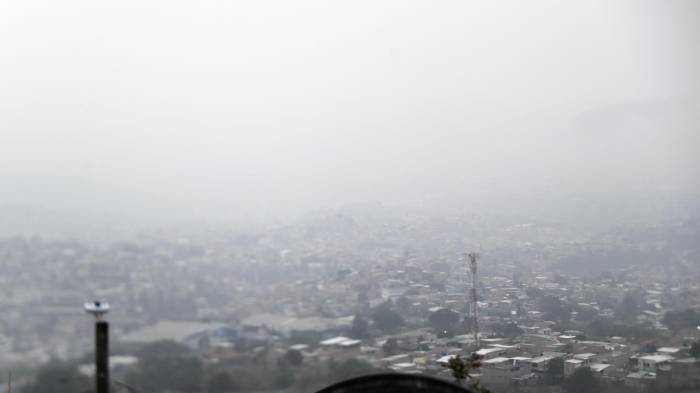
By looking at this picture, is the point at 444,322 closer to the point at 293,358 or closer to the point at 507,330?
the point at 507,330

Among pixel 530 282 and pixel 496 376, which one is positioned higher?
pixel 530 282

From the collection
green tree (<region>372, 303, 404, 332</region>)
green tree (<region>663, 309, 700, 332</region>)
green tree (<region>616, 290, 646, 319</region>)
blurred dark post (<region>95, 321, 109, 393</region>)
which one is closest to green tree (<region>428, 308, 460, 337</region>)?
green tree (<region>372, 303, 404, 332</region>)

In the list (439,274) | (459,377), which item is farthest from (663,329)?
(459,377)

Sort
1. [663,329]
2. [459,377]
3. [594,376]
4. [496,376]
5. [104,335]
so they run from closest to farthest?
[104,335]
[459,377]
[496,376]
[594,376]
[663,329]

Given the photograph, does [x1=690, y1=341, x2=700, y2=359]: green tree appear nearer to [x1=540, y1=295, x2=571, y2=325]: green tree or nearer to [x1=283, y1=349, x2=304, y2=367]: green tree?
[x1=540, y1=295, x2=571, y2=325]: green tree

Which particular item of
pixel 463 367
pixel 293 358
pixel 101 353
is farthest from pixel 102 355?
pixel 293 358

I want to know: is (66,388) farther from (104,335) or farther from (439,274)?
(439,274)
